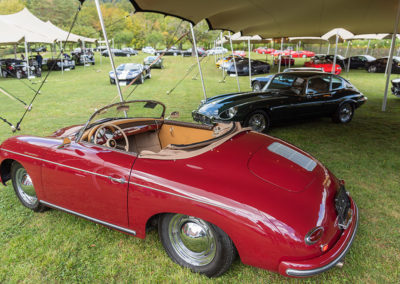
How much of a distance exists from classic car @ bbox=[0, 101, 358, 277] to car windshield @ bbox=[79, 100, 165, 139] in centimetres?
2

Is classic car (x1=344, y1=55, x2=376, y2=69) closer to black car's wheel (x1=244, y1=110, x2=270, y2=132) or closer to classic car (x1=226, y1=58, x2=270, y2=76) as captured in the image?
classic car (x1=226, y1=58, x2=270, y2=76)

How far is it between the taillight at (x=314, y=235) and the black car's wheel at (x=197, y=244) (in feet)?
1.87

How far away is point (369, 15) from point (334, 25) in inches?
76.5

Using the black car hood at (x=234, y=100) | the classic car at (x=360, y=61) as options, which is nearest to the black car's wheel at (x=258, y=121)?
the black car hood at (x=234, y=100)

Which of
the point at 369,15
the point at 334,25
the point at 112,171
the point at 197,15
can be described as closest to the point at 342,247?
the point at 112,171

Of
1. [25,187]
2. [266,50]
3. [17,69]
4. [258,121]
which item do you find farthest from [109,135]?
[266,50]

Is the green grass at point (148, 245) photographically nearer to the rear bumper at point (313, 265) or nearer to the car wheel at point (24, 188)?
the car wheel at point (24, 188)

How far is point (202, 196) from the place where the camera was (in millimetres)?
2121

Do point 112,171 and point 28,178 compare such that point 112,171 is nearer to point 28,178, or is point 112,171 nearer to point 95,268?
point 95,268

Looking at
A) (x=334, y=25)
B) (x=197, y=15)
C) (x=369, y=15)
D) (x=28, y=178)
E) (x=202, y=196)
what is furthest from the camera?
(x=334, y=25)

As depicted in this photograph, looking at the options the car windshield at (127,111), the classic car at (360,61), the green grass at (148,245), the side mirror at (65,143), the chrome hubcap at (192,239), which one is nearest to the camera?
the chrome hubcap at (192,239)

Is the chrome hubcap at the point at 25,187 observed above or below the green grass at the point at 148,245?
above

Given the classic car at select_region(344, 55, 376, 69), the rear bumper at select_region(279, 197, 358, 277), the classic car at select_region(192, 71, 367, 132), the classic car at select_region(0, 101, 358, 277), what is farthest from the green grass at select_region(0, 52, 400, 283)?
the classic car at select_region(344, 55, 376, 69)

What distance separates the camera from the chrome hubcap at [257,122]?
6.30 meters
